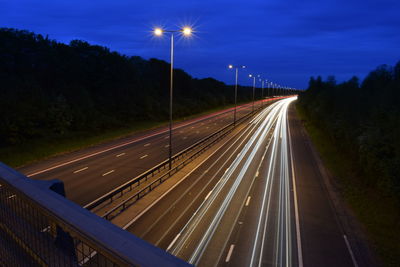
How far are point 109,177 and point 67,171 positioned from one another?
372 centimetres

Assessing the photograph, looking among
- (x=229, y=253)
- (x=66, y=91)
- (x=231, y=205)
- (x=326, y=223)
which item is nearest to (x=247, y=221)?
(x=231, y=205)

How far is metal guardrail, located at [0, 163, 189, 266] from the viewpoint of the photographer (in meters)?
1.87

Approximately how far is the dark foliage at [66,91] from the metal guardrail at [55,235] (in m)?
30.8

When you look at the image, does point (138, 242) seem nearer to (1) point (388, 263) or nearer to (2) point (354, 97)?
(1) point (388, 263)

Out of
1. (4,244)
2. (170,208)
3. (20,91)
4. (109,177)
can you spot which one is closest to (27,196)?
(4,244)

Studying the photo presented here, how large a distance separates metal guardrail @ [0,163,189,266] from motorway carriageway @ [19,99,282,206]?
39.1 feet

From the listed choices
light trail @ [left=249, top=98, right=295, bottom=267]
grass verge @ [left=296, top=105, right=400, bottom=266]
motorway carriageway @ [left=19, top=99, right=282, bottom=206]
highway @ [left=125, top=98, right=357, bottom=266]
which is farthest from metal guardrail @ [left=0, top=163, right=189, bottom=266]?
grass verge @ [left=296, top=105, right=400, bottom=266]

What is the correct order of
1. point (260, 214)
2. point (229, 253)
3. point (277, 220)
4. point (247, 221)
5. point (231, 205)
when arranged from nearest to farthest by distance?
1. point (229, 253)
2. point (247, 221)
3. point (277, 220)
4. point (260, 214)
5. point (231, 205)

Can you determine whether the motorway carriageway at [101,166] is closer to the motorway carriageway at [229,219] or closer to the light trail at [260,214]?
the motorway carriageway at [229,219]

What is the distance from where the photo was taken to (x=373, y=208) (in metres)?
15.8

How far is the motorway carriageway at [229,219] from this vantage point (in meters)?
10.2

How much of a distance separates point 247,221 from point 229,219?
81 cm

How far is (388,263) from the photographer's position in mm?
10766

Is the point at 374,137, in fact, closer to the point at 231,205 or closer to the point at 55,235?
the point at 231,205
